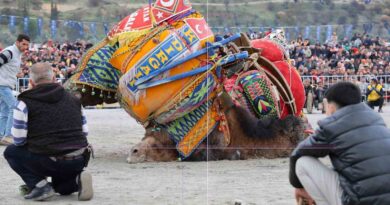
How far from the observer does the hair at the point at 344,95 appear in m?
4.67

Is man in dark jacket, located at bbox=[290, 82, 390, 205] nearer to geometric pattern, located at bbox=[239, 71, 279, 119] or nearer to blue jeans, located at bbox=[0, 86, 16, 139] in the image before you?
geometric pattern, located at bbox=[239, 71, 279, 119]

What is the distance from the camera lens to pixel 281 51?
9.12m

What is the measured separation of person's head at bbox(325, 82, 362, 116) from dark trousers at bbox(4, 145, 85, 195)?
2.32 m

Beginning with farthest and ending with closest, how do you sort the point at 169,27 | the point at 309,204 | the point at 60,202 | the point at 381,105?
1. the point at 381,105
2. the point at 169,27
3. the point at 60,202
4. the point at 309,204

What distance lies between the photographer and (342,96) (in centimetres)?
468

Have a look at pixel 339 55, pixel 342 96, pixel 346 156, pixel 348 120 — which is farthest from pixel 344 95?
pixel 339 55

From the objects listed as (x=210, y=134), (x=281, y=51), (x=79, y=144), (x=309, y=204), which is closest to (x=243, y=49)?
(x=281, y=51)

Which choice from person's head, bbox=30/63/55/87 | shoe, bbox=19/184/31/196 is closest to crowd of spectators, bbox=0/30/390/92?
person's head, bbox=30/63/55/87

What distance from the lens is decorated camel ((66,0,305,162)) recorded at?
315 inches

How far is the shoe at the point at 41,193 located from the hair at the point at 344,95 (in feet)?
8.15

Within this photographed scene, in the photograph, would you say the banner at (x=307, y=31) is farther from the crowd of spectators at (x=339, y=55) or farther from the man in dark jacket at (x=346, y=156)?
the man in dark jacket at (x=346, y=156)

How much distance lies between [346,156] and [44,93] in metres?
2.60

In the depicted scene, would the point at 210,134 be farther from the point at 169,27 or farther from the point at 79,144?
the point at 79,144

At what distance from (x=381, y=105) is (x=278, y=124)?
11.1 metres
